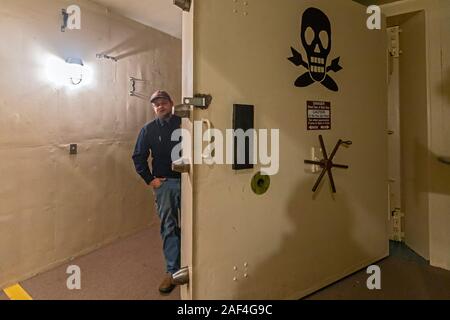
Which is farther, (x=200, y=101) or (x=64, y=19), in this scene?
(x=64, y=19)

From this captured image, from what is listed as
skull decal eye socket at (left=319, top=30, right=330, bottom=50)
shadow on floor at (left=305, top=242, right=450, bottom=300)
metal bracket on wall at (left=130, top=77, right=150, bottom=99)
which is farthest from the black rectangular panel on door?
metal bracket on wall at (left=130, top=77, right=150, bottom=99)

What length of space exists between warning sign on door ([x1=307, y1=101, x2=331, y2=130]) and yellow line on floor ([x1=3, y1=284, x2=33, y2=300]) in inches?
87.8

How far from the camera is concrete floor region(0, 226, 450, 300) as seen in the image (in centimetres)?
187

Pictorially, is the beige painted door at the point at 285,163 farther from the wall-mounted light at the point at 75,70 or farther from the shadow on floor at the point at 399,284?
the wall-mounted light at the point at 75,70

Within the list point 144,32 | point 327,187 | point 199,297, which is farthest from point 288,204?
point 144,32

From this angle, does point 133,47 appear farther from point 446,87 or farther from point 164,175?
point 446,87

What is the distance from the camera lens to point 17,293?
6.37 feet

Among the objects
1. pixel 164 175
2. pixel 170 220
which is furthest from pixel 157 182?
pixel 170 220

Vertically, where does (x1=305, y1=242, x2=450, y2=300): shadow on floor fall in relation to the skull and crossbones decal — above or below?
below

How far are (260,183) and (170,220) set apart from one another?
812mm

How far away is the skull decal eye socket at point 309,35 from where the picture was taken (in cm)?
174

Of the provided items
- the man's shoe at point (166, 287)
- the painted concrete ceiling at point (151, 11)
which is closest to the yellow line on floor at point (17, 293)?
the man's shoe at point (166, 287)

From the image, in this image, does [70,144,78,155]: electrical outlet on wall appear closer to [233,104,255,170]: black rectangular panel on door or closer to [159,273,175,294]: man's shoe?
[159,273,175,294]: man's shoe

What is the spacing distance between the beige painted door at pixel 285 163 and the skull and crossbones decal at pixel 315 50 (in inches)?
0.5
